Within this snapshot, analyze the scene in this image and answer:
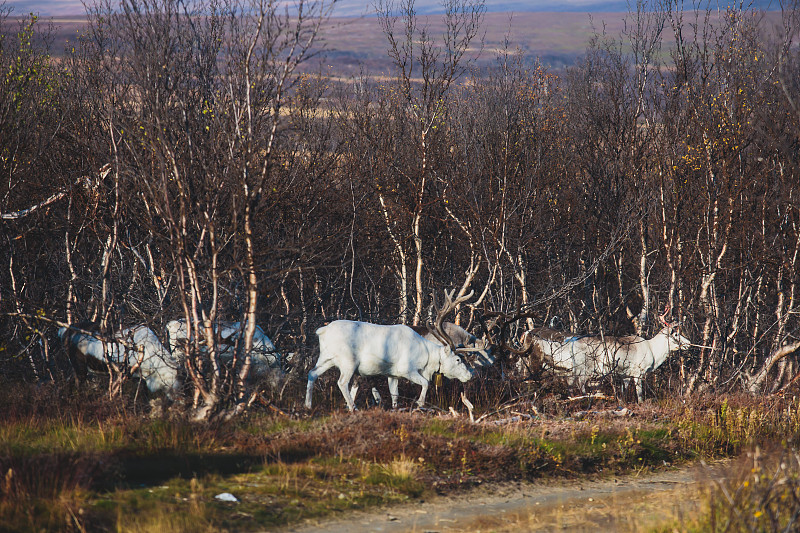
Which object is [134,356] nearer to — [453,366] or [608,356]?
[453,366]

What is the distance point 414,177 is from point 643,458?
10469mm

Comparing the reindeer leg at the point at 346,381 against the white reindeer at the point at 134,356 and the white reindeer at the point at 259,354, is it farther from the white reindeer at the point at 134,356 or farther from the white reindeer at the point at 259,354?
the white reindeer at the point at 134,356

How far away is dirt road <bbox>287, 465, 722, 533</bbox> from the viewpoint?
23.6ft

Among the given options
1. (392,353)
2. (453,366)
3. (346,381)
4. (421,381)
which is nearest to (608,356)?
(453,366)

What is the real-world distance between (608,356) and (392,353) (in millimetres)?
4001

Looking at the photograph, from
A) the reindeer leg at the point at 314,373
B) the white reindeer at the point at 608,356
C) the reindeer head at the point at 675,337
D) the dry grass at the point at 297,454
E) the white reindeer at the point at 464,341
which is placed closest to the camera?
the dry grass at the point at 297,454

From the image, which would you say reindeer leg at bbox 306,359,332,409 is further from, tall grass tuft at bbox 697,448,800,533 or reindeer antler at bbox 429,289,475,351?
tall grass tuft at bbox 697,448,800,533

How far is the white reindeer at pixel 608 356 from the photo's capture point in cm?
1281

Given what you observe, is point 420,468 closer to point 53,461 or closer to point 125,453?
point 125,453

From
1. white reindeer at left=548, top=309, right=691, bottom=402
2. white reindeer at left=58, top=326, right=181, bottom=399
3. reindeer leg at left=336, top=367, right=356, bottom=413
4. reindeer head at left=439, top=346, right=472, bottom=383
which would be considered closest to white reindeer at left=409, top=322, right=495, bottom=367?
reindeer head at left=439, top=346, right=472, bottom=383

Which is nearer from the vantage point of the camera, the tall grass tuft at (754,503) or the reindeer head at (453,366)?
the tall grass tuft at (754,503)

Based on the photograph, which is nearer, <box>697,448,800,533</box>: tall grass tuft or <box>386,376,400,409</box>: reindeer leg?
<box>697,448,800,533</box>: tall grass tuft

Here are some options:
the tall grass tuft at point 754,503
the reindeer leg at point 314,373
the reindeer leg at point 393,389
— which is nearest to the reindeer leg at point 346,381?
the reindeer leg at point 314,373

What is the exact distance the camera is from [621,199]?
17.3 metres
